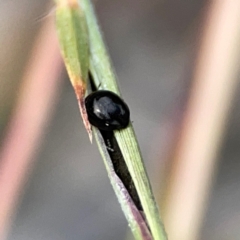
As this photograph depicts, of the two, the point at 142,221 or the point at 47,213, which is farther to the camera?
the point at 47,213

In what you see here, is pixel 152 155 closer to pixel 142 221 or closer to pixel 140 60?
pixel 140 60

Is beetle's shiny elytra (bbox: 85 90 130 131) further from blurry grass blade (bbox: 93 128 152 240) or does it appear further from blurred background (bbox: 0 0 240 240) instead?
blurred background (bbox: 0 0 240 240)

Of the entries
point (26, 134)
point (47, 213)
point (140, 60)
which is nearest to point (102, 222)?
point (47, 213)

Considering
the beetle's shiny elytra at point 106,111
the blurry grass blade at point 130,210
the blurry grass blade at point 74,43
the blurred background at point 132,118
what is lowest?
the blurred background at point 132,118

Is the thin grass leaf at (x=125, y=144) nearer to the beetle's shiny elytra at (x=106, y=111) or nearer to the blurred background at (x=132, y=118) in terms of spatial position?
the beetle's shiny elytra at (x=106, y=111)

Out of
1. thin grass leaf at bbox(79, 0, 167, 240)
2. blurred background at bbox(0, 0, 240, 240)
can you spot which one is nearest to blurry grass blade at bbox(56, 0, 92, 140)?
thin grass leaf at bbox(79, 0, 167, 240)

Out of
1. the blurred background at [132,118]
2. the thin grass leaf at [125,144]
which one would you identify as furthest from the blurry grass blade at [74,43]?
the blurred background at [132,118]

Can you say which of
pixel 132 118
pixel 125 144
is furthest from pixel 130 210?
pixel 132 118
